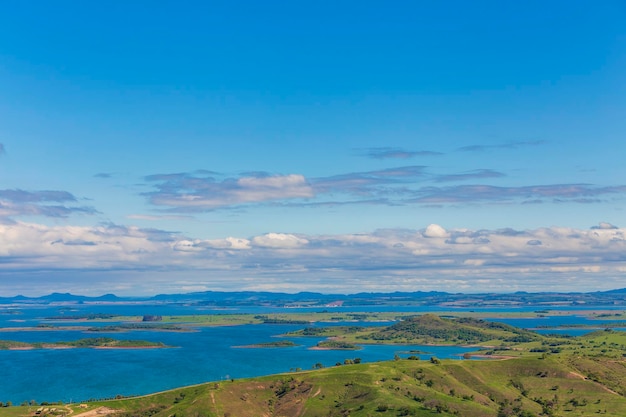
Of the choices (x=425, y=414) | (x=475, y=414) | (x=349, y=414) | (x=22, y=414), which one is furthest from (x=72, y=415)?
(x=475, y=414)

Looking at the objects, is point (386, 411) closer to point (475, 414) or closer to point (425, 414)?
point (425, 414)

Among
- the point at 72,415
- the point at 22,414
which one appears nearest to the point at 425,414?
the point at 72,415

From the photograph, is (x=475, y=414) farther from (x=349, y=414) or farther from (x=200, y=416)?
(x=200, y=416)

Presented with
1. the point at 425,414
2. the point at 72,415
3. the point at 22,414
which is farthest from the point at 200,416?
the point at 425,414

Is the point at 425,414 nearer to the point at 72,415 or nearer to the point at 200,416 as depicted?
the point at 200,416

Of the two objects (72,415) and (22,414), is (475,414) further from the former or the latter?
(22,414)

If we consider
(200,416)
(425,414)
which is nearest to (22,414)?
(200,416)
